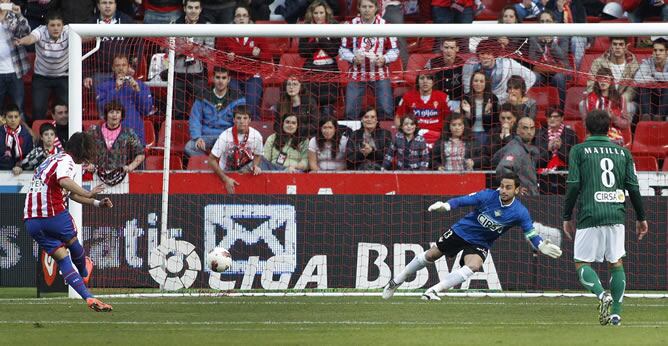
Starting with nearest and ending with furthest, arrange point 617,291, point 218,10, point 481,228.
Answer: point 617,291 → point 481,228 → point 218,10

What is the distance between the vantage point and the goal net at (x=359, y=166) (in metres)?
17.1

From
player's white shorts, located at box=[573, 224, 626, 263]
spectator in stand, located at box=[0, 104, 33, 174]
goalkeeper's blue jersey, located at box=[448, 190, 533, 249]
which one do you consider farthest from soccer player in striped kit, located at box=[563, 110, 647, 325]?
spectator in stand, located at box=[0, 104, 33, 174]

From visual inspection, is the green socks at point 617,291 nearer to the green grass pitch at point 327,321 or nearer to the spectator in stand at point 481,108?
Result: the green grass pitch at point 327,321

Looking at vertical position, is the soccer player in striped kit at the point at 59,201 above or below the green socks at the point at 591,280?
above

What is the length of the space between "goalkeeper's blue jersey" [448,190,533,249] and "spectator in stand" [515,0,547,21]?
20.4 ft

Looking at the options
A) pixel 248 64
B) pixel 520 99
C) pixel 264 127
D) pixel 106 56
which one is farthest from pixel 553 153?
pixel 106 56

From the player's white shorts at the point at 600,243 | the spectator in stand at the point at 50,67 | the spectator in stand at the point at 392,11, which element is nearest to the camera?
the player's white shorts at the point at 600,243

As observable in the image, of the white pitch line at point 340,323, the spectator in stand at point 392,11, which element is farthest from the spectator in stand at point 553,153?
the white pitch line at point 340,323

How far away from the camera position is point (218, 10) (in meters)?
20.6

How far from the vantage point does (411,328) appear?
38.7 ft

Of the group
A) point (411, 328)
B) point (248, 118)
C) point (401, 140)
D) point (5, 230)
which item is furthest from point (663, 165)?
point (5, 230)

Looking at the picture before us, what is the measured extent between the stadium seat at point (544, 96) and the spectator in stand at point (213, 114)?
12.8 feet

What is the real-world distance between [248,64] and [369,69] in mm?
1691

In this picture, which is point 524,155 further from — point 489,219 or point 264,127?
point 264,127
